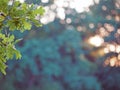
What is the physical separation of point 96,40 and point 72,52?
1.82 meters

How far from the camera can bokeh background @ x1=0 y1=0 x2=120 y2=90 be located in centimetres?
1928

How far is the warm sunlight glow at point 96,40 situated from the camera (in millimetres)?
21359

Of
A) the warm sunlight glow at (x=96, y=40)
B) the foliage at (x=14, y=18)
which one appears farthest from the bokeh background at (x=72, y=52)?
the foliage at (x=14, y=18)

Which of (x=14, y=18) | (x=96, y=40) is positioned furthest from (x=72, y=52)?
(x=14, y=18)

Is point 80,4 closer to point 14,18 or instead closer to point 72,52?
point 72,52

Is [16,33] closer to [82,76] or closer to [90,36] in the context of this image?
[82,76]

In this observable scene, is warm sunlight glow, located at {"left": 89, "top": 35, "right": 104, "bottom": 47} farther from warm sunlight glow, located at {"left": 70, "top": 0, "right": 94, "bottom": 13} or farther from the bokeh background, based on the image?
warm sunlight glow, located at {"left": 70, "top": 0, "right": 94, "bottom": 13}

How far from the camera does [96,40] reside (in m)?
21.6

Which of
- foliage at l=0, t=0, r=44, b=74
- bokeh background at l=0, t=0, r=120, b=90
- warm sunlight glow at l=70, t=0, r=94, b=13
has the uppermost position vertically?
warm sunlight glow at l=70, t=0, r=94, b=13

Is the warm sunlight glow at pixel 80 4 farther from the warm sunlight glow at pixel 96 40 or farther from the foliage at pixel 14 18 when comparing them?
the foliage at pixel 14 18

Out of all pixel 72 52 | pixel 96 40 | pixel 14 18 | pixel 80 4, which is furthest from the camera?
pixel 80 4

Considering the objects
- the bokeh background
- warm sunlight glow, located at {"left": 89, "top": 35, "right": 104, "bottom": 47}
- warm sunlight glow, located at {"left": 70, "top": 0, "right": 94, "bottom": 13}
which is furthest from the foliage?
warm sunlight glow, located at {"left": 70, "top": 0, "right": 94, "bottom": 13}

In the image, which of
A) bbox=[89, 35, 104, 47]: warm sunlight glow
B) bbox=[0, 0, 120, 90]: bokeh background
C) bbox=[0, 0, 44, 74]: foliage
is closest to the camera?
bbox=[0, 0, 44, 74]: foliage

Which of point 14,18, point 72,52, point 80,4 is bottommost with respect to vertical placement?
point 14,18
